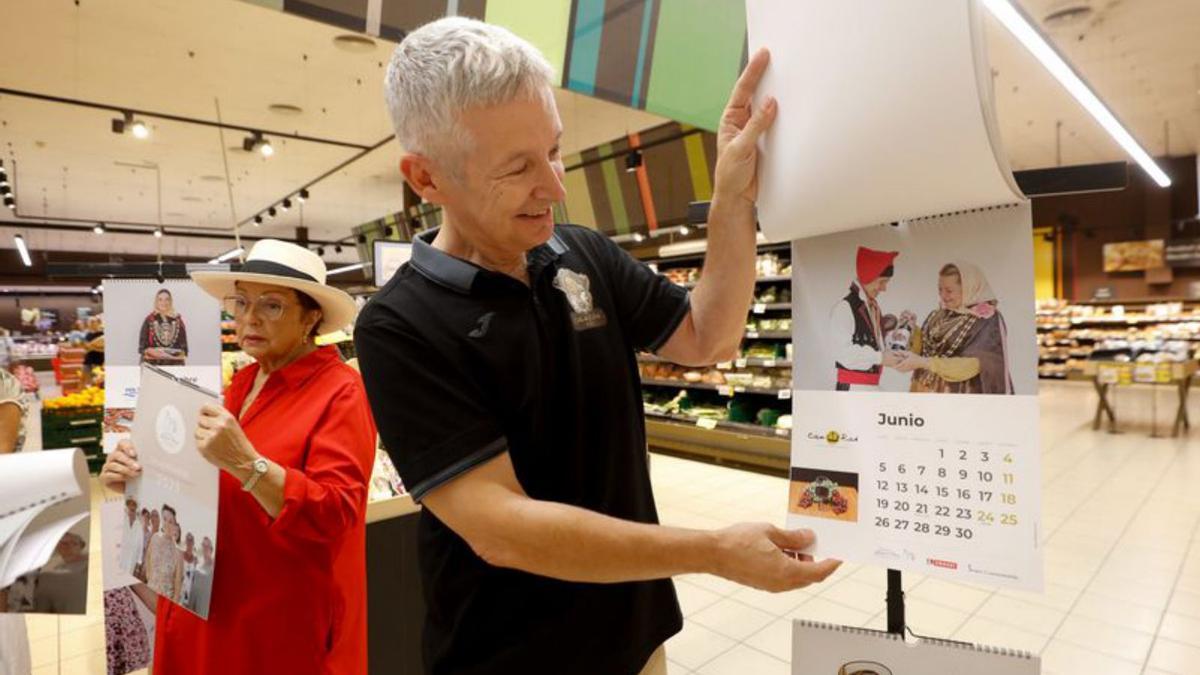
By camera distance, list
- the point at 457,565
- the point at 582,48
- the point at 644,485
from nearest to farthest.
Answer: the point at 457,565 < the point at 644,485 < the point at 582,48

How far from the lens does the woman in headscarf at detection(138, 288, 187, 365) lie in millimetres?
2980

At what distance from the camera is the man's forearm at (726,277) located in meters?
1.11

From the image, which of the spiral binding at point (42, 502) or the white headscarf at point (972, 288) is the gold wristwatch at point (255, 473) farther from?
the white headscarf at point (972, 288)

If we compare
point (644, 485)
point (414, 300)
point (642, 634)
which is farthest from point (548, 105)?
point (642, 634)

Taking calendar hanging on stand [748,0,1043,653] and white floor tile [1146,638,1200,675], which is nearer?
calendar hanging on stand [748,0,1043,653]

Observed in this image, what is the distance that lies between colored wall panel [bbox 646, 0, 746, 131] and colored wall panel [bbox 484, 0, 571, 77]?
45 cm

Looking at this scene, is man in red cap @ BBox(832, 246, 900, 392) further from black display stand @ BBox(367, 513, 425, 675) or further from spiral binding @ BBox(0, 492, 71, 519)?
black display stand @ BBox(367, 513, 425, 675)

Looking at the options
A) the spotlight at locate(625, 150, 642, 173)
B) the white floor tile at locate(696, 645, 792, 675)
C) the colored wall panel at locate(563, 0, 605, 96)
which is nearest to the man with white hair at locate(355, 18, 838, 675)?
the colored wall panel at locate(563, 0, 605, 96)

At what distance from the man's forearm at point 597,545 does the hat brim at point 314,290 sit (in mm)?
1273

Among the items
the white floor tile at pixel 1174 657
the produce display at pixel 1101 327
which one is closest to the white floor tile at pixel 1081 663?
the white floor tile at pixel 1174 657

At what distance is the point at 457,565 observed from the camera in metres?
1.11

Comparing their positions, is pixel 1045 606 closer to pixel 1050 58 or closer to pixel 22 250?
pixel 1050 58

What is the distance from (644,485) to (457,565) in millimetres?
357

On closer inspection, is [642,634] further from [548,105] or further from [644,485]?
[548,105]
